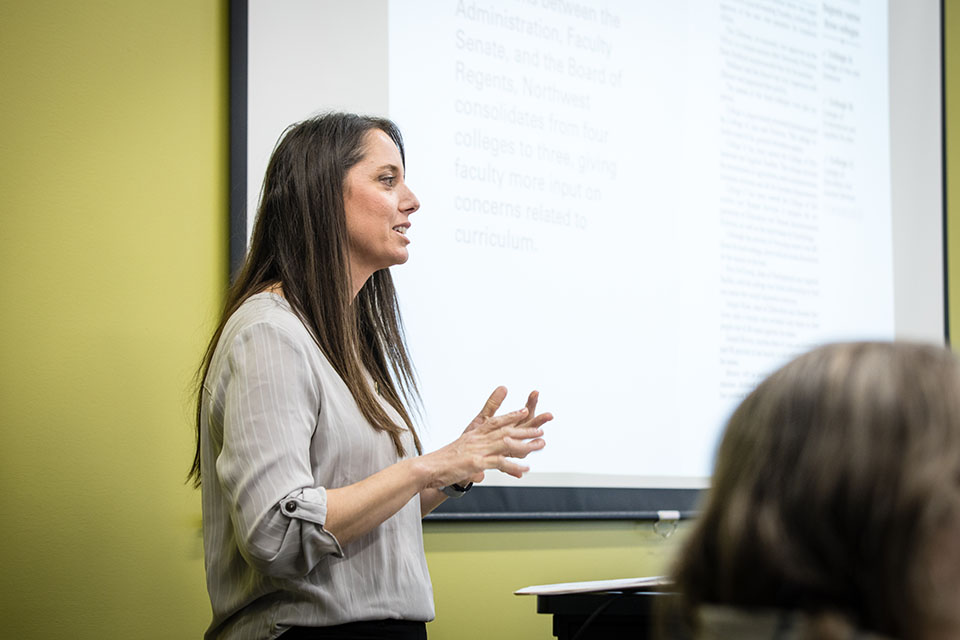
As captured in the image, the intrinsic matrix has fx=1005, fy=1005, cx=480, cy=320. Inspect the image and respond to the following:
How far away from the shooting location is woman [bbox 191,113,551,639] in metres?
1.31

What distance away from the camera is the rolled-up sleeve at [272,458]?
128cm

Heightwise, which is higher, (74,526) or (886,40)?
(886,40)

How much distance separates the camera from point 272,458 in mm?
1295

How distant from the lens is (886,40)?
3.35 meters

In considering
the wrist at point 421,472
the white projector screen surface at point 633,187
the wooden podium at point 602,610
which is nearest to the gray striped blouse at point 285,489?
the wrist at point 421,472

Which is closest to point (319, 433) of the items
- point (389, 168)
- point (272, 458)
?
point (272, 458)

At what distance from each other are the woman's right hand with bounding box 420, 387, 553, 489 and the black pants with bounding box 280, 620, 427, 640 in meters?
0.20

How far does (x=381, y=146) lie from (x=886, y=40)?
234 centimetres

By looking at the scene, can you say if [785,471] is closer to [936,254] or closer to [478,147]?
[478,147]

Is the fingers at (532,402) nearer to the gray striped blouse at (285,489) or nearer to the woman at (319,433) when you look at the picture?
the woman at (319,433)

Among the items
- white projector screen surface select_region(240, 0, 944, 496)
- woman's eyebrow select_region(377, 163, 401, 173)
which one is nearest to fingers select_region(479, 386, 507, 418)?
woman's eyebrow select_region(377, 163, 401, 173)

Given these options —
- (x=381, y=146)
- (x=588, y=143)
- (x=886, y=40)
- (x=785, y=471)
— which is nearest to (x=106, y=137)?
(x=381, y=146)

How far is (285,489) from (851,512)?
85 cm

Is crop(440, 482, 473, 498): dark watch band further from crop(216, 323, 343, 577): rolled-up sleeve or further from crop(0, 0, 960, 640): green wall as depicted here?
crop(0, 0, 960, 640): green wall
